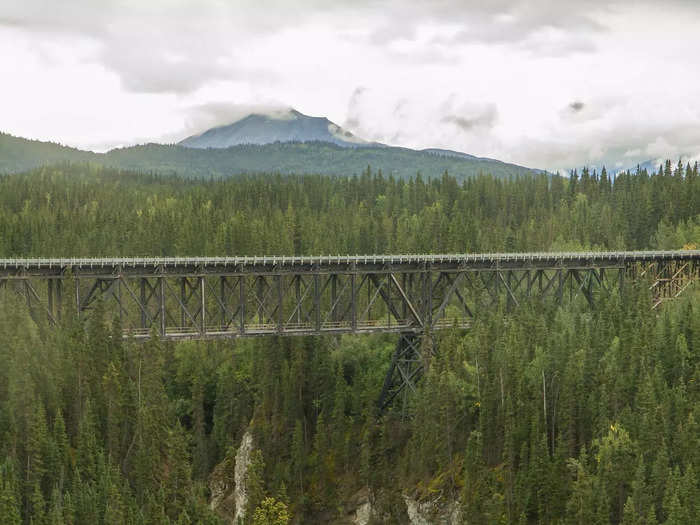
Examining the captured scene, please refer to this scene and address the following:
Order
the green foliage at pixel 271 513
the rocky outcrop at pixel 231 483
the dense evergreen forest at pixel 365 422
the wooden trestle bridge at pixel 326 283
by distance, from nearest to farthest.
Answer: the dense evergreen forest at pixel 365 422 < the wooden trestle bridge at pixel 326 283 < the green foliage at pixel 271 513 < the rocky outcrop at pixel 231 483

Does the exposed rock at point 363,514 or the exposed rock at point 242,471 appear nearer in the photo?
the exposed rock at point 363,514

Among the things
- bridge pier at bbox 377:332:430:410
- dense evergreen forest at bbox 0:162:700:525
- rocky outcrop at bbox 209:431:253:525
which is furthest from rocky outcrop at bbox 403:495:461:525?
rocky outcrop at bbox 209:431:253:525

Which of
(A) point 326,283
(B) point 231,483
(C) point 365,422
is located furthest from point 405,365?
(B) point 231,483

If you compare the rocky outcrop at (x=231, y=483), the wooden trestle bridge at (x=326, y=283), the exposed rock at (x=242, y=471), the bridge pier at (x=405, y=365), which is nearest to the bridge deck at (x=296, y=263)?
the wooden trestle bridge at (x=326, y=283)

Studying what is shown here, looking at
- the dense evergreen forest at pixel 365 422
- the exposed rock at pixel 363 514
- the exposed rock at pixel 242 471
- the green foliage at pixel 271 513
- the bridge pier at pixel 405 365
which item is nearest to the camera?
the dense evergreen forest at pixel 365 422

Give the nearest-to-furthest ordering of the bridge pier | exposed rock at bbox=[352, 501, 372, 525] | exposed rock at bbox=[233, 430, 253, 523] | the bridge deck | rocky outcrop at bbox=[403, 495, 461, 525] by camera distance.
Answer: rocky outcrop at bbox=[403, 495, 461, 525], the bridge deck, exposed rock at bbox=[352, 501, 372, 525], the bridge pier, exposed rock at bbox=[233, 430, 253, 523]

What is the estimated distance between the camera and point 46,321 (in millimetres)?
80812

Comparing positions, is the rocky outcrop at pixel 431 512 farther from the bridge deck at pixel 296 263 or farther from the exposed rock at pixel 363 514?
the bridge deck at pixel 296 263

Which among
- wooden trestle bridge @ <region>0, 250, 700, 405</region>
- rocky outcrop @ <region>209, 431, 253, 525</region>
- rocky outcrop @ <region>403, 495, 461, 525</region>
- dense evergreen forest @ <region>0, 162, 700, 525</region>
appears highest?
wooden trestle bridge @ <region>0, 250, 700, 405</region>

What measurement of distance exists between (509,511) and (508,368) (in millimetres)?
12586

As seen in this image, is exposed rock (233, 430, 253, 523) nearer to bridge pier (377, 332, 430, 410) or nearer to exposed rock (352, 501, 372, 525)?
exposed rock (352, 501, 372, 525)

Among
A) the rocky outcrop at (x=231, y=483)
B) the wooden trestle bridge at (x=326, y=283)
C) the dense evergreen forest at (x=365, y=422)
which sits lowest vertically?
the rocky outcrop at (x=231, y=483)

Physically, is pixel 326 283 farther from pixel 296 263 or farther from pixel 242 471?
pixel 242 471

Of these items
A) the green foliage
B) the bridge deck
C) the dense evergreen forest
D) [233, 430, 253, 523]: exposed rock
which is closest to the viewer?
the dense evergreen forest
